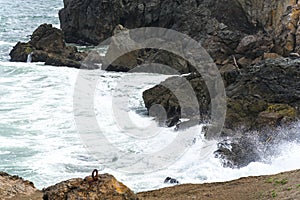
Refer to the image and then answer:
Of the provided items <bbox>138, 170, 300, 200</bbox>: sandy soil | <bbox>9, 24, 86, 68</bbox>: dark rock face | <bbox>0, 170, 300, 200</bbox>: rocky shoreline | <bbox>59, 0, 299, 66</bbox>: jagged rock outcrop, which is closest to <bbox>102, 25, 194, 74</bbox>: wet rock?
<bbox>59, 0, 299, 66</bbox>: jagged rock outcrop

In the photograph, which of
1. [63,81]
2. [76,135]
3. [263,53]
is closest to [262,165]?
[76,135]

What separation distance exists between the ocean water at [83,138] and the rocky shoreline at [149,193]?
3611mm

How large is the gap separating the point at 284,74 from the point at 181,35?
47.4 ft

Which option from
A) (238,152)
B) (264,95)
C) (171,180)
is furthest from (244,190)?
(264,95)

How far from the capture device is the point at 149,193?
457 inches

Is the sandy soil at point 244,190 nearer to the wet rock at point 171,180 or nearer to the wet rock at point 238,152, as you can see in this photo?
the wet rock at point 171,180

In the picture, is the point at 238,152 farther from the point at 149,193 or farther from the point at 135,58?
the point at 135,58

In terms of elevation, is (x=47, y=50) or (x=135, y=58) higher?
(x=135, y=58)

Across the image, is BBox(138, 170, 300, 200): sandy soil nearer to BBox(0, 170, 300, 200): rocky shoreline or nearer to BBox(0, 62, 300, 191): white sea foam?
BBox(0, 170, 300, 200): rocky shoreline

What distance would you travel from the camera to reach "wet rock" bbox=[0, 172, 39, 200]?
10000mm

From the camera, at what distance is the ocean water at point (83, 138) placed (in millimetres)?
15695

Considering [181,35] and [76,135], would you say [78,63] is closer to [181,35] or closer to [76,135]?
[181,35]

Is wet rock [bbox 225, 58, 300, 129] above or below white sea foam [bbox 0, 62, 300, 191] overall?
above

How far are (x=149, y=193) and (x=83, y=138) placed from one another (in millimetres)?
8269
